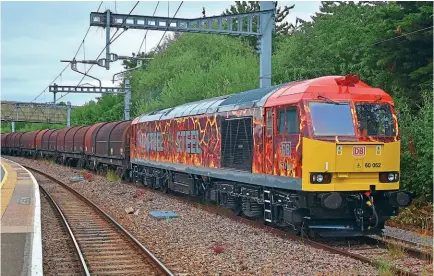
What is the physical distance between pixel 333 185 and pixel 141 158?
49.3 ft

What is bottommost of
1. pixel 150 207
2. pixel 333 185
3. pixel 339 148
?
pixel 150 207

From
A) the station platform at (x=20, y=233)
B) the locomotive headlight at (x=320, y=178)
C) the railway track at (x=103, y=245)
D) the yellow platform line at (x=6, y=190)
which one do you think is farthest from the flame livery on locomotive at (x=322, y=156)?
the yellow platform line at (x=6, y=190)

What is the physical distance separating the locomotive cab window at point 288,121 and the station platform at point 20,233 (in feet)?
17.2

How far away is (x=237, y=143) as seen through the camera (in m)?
14.6

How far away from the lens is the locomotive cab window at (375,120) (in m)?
11.6

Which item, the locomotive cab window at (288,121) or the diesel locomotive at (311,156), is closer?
the diesel locomotive at (311,156)

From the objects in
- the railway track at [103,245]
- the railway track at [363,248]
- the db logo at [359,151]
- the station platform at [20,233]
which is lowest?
the railway track at [103,245]

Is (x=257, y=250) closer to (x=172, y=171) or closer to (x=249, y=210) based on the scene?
(x=249, y=210)

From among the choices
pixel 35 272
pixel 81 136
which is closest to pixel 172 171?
pixel 35 272

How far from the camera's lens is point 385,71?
731 inches

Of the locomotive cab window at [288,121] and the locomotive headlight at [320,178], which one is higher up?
the locomotive cab window at [288,121]

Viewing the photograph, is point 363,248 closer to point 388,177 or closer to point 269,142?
point 388,177

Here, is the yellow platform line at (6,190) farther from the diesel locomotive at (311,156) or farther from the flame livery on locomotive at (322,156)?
the flame livery on locomotive at (322,156)

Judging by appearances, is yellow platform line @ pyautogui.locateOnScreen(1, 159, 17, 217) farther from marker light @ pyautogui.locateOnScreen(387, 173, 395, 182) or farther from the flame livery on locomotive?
marker light @ pyautogui.locateOnScreen(387, 173, 395, 182)
